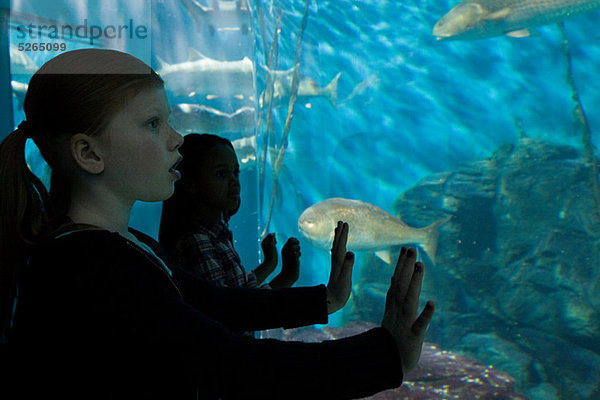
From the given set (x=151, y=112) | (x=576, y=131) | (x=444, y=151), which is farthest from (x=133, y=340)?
(x=444, y=151)

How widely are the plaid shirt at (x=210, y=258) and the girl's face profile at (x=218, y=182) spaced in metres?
0.11

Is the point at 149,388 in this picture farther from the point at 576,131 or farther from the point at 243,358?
the point at 576,131

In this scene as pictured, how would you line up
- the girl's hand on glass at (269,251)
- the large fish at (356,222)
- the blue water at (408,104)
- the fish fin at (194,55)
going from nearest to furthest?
the girl's hand on glass at (269,251) → the fish fin at (194,55) → the large fish at (356,222) → the blue water at (408,104)

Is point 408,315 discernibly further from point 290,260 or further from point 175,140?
point 290,260

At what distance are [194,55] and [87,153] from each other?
1.91m

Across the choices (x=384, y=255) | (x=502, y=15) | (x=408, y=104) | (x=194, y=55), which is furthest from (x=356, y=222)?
(x=408, y=104)

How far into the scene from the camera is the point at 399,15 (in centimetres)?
862

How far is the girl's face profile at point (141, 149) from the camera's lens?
625mm

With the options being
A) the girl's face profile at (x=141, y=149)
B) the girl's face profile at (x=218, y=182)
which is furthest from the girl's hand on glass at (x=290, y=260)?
the girl's face profile at (x=141, y=149)

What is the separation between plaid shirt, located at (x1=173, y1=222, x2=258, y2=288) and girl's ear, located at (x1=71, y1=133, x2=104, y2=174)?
27.1 inches

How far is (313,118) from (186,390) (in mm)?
5852

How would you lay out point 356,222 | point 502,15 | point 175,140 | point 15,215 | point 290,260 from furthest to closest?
point 502,15 → point 356,222 → point 290,260 → point 175,140 → point 15,215

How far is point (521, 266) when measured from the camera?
5.26m

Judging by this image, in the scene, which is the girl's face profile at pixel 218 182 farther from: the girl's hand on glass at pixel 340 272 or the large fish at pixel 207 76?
the large fish at pixel 207 76
